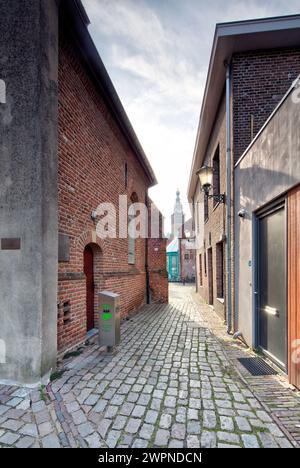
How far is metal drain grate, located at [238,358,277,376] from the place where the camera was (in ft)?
12.1

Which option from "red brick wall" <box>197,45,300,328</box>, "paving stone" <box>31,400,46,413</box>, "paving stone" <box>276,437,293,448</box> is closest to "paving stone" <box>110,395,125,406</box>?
"paving stone" <box>31,400,46,413</box>

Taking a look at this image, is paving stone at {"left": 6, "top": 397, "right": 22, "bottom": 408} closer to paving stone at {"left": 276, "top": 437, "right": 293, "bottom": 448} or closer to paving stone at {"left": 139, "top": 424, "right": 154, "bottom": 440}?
paving stone at {"left": 139, "top": 424, "right": 154, "bottom": 440}

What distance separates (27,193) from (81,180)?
1.68 meters

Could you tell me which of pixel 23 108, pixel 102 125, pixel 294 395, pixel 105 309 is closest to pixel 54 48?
pixel 23 108

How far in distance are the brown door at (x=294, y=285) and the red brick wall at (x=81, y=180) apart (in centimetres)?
365

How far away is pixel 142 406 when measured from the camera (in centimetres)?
279

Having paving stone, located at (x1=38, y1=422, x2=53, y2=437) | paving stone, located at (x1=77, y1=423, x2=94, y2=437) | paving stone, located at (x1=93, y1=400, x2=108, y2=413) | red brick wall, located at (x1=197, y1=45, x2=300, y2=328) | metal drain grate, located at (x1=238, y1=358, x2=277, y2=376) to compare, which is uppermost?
red brick wall, located at (x1=197, y1=45, x2=300, y2=328)

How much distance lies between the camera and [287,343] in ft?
11.2

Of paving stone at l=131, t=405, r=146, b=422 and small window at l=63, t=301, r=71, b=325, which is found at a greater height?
small window at l=63, t=301, r=71, b=325

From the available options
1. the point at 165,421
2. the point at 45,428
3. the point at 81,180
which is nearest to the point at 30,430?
the point at 45,428

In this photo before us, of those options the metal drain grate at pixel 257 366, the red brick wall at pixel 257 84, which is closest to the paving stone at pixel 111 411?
the metal drain grate at pixel 257 366

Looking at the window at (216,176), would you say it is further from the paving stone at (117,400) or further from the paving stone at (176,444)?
the paving stone at (176,444)

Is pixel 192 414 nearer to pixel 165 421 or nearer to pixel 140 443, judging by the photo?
pixel 165 421

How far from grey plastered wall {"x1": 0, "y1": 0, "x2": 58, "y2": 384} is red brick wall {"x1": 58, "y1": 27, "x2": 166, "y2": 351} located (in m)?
0.64
